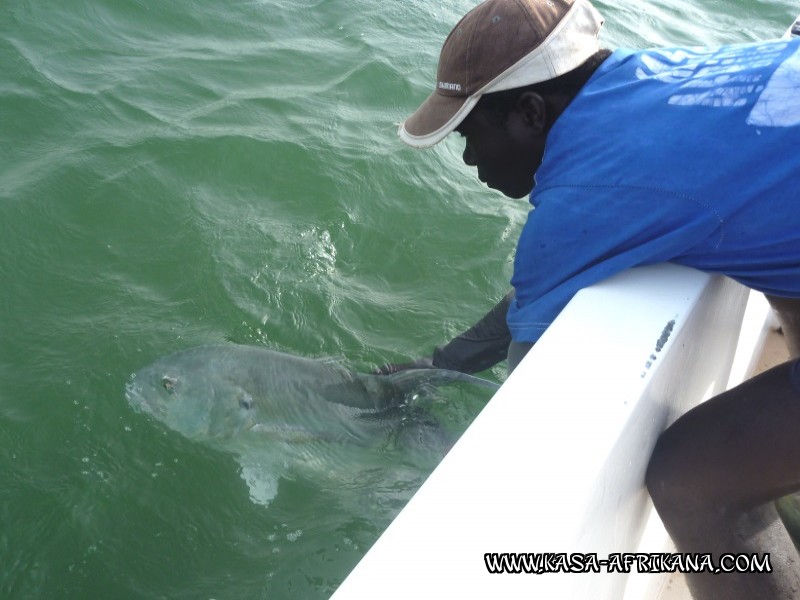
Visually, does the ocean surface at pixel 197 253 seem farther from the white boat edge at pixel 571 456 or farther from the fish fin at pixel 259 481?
the white boat edge at pixel 571 456

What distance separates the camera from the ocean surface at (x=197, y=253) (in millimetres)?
3127

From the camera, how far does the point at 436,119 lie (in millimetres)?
2129

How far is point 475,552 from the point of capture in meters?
1.27

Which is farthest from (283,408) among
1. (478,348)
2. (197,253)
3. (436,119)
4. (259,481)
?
(436,119)

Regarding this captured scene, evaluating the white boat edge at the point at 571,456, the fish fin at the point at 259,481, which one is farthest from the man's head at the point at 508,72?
the fish fin at the point at 259,481

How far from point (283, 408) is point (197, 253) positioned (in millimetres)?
1510

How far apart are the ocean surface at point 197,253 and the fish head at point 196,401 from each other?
9 cm

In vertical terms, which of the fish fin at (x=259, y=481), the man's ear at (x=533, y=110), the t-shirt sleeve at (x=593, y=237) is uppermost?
the man's ear at (x=533, y=110)

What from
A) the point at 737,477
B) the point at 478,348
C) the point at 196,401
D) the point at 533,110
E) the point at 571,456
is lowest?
the point at 196,401

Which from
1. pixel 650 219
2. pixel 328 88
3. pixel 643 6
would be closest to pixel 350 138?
pixel 328 88

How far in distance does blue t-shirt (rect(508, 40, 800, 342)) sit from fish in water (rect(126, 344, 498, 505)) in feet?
5.18

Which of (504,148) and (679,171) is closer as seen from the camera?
(679,171)

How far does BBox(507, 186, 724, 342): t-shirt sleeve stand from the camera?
1705 mm

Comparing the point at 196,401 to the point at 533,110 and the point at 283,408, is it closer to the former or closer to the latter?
the point at 283,408
